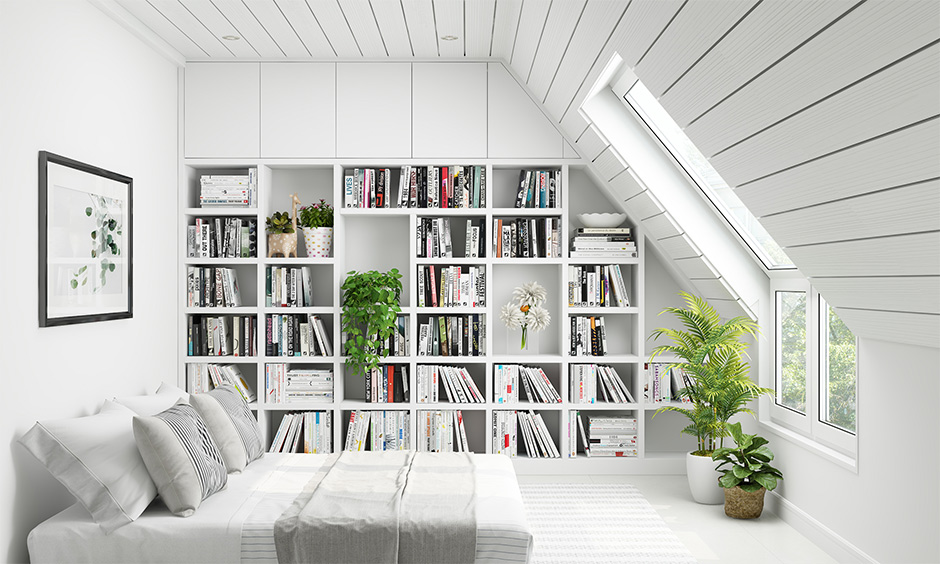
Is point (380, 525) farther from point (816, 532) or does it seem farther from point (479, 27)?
point (479, 27)

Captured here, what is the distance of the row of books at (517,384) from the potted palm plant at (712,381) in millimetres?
852

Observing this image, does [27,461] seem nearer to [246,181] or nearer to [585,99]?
[246,181]

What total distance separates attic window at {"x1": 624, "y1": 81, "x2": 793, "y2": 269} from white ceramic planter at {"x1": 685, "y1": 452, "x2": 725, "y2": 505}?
3.96ft

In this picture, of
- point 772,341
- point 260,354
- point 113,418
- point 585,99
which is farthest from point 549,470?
point 113,418

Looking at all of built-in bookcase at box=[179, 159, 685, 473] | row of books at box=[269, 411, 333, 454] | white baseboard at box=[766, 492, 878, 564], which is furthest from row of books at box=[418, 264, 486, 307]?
white baseboard at box=[766, 492, 878, 564]

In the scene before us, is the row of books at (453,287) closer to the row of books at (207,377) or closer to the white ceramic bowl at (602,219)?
the white ceramic bowl at (602,219)

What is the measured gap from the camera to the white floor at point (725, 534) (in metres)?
3.22

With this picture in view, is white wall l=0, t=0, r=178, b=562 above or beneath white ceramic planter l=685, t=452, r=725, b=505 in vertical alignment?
above

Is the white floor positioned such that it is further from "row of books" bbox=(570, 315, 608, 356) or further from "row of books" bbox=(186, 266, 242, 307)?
"row of books" bbox=(186, 266, 242, 307)

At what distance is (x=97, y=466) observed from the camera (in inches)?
104

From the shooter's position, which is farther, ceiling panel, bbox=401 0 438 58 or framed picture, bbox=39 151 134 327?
ceiling panel, bbox=401 0 438 58

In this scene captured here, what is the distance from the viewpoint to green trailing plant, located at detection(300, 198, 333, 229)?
180 inches

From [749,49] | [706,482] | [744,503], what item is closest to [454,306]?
[706,482]

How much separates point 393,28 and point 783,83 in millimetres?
2491
